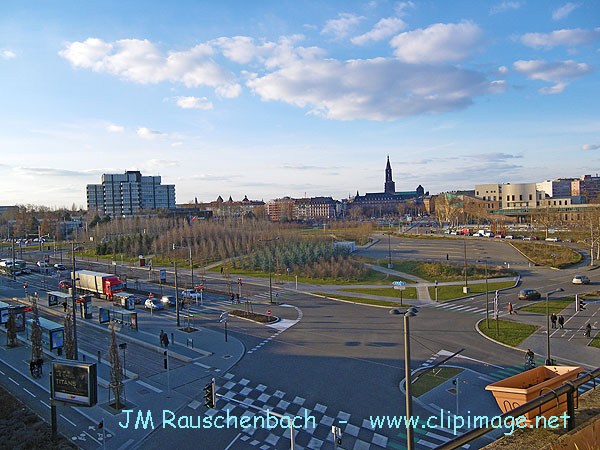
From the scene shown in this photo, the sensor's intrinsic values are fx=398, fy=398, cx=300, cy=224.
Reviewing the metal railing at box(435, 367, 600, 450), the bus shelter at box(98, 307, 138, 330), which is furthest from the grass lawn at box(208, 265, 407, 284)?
the metal railing at box(435, 367, 600, 450)

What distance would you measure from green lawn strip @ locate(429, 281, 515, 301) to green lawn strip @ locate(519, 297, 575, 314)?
6.44 m

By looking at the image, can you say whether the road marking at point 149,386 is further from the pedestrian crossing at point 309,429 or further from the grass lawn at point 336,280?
the grass lawn at point 336,280

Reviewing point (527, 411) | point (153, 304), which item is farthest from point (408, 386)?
point (153, 304)

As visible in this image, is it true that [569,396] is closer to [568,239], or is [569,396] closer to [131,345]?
[131,345]

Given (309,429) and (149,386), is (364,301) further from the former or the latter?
(309,429)

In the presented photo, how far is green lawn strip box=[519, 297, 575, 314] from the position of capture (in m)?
35.5

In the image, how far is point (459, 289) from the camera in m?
45.1

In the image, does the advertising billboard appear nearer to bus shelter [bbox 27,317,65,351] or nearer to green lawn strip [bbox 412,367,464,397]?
bus shelter [bbox 27,317,65,351]

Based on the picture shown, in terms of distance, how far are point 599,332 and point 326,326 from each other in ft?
65.2

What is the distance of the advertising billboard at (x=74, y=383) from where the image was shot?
16.1 meters

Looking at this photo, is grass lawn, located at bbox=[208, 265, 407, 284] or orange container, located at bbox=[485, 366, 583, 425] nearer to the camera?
orange container, located at bbox=[485, 366, 583, 425]

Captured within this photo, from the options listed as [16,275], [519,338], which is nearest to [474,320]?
[519,338]

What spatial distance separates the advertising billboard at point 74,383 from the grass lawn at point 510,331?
2505 cm

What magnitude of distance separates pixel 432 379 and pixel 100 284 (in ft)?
127
